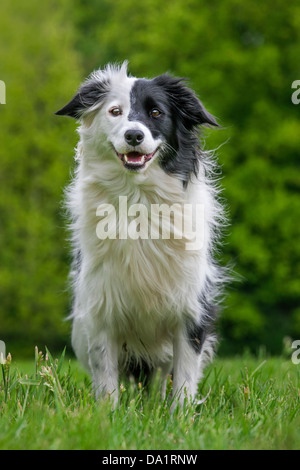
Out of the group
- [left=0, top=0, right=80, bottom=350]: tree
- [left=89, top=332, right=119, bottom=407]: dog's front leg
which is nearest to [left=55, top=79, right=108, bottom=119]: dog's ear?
[left=89, top=332, right=119, bottom=407]: dog's front leg

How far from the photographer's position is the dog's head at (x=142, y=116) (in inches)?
180

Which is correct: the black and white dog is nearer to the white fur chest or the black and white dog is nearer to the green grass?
the white fur chest

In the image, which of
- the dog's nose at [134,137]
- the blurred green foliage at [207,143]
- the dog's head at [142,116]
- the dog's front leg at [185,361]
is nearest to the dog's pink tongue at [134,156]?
the dog's head at [142,116]

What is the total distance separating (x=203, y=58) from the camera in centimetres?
1852

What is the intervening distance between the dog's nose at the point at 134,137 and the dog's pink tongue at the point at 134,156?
0.14 meters

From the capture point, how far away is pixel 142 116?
15.3ft

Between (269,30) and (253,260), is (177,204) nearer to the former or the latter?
(253,260)

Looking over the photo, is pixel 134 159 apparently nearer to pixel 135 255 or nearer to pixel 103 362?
pixel 135 255

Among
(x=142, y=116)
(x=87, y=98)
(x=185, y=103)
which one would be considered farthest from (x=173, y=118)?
(x=87, y=98)

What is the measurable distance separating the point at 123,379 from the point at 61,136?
49.0ft

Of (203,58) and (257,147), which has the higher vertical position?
(203,58)

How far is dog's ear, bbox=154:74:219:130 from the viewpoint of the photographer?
4.96 m

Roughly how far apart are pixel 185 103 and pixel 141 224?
0.96m
